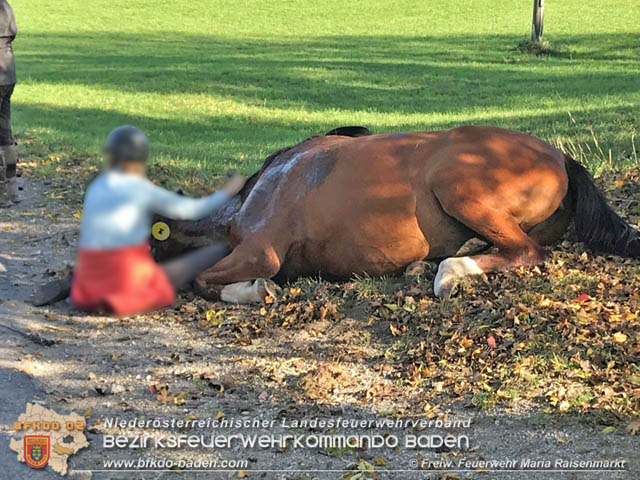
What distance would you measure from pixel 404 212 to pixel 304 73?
64.5 feet

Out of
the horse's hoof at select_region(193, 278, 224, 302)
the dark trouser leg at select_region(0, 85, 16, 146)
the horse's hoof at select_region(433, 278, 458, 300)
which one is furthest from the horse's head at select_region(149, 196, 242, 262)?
the dark trouser leg at select_region(0, 85, 16, 146)

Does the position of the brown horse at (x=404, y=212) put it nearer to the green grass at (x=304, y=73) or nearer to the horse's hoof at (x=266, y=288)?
the horse's hoof at (x=266, y=288)

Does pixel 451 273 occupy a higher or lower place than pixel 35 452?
higher

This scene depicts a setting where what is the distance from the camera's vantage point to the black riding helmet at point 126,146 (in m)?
1.63

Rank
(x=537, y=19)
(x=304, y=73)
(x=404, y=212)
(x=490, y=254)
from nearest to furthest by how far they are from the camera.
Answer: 1. (x=490, y=254)
2. (x=404, y=212)
3. (x=304, y=73)
4. (x=537, y=19)

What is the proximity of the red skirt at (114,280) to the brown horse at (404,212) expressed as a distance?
15.9 feet

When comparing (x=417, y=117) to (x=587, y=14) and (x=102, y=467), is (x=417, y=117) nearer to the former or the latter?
(x=102, y=467)

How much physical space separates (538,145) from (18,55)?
2620 cm

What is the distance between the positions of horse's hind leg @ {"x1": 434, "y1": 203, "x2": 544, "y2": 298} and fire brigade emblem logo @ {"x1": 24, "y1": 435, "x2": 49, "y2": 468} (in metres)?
2.96

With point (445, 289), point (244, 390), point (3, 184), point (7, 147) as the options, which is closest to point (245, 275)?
point (244, 390)

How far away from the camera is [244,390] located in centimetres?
581

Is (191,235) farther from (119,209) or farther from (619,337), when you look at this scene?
(119,209)

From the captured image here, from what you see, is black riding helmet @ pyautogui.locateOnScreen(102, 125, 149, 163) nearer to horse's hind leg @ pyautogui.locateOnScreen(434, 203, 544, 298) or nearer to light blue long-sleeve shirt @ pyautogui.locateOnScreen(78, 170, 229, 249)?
light blue long-sleeve shirt @ pyautogui.locateOnScreen(78, 170, 229, 249)

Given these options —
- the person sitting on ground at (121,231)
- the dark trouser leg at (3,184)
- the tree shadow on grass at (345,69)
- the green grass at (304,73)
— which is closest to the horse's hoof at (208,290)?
the dark trouser leg at (3,184)
